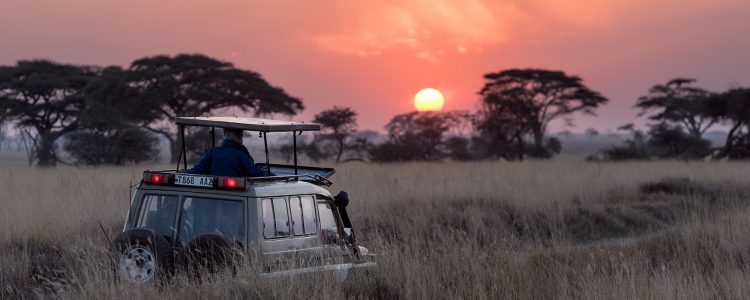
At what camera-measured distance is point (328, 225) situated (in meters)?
7.59

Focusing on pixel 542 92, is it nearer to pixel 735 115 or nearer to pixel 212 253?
pixel 735 115

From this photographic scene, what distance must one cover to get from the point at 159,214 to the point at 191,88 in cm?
3038

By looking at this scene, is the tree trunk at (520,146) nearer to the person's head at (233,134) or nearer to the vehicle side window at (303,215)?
the person's head at (233,134)

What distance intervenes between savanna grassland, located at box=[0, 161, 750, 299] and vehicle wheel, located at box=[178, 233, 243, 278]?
126 mm

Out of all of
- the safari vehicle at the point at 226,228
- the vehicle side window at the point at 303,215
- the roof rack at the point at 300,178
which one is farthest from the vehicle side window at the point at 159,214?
the vehicle side window at the point at 303,215

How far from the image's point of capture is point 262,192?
22.7 feet

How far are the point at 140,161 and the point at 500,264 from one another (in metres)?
25.7

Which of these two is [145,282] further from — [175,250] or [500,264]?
[500,264]

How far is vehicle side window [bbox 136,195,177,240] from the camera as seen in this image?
23.8ft

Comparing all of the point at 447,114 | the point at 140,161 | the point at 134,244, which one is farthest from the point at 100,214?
the point at 447,114

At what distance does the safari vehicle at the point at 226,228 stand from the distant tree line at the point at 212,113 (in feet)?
83.3

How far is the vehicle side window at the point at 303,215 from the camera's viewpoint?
7.20 metres

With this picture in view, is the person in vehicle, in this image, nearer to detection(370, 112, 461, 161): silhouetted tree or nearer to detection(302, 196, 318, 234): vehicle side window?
detection(302, 196, 318, 234): vehicle side window

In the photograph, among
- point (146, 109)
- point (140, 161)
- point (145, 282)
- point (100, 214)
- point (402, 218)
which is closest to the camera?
point (145, 282)
